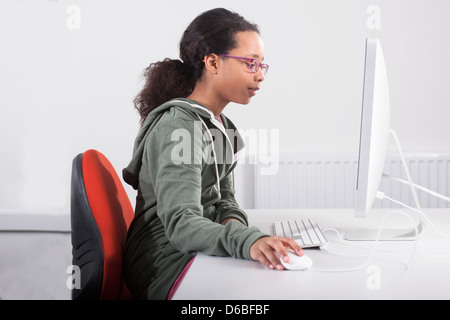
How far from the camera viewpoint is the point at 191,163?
0.99m

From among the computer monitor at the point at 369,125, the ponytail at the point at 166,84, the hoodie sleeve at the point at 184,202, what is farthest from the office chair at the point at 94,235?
the computer monitor at the point at 369,125

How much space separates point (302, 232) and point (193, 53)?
0.54 m

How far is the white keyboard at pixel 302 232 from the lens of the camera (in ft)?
3.27

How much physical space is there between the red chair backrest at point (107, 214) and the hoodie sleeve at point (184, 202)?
0.14 metres

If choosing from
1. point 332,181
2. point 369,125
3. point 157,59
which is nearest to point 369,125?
point 369,125

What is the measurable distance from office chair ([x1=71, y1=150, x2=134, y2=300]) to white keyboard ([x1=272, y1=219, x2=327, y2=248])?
367 millimetres

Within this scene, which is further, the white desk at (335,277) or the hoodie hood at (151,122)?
the hoodie hood at (151,122)

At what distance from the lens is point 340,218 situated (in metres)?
1.32

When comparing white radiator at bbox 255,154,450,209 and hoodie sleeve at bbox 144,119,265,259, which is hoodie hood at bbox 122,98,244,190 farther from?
white radiator at bbox 255,154,450,209

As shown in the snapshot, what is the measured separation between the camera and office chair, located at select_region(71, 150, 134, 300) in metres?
1.07

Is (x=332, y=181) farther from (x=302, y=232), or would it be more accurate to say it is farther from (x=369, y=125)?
(x=369, y=125)

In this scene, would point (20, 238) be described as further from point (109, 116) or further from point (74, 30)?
point (74, 30)

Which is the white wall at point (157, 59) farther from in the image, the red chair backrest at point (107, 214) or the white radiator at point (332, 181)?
the red chair backrest at point (107, 214)
